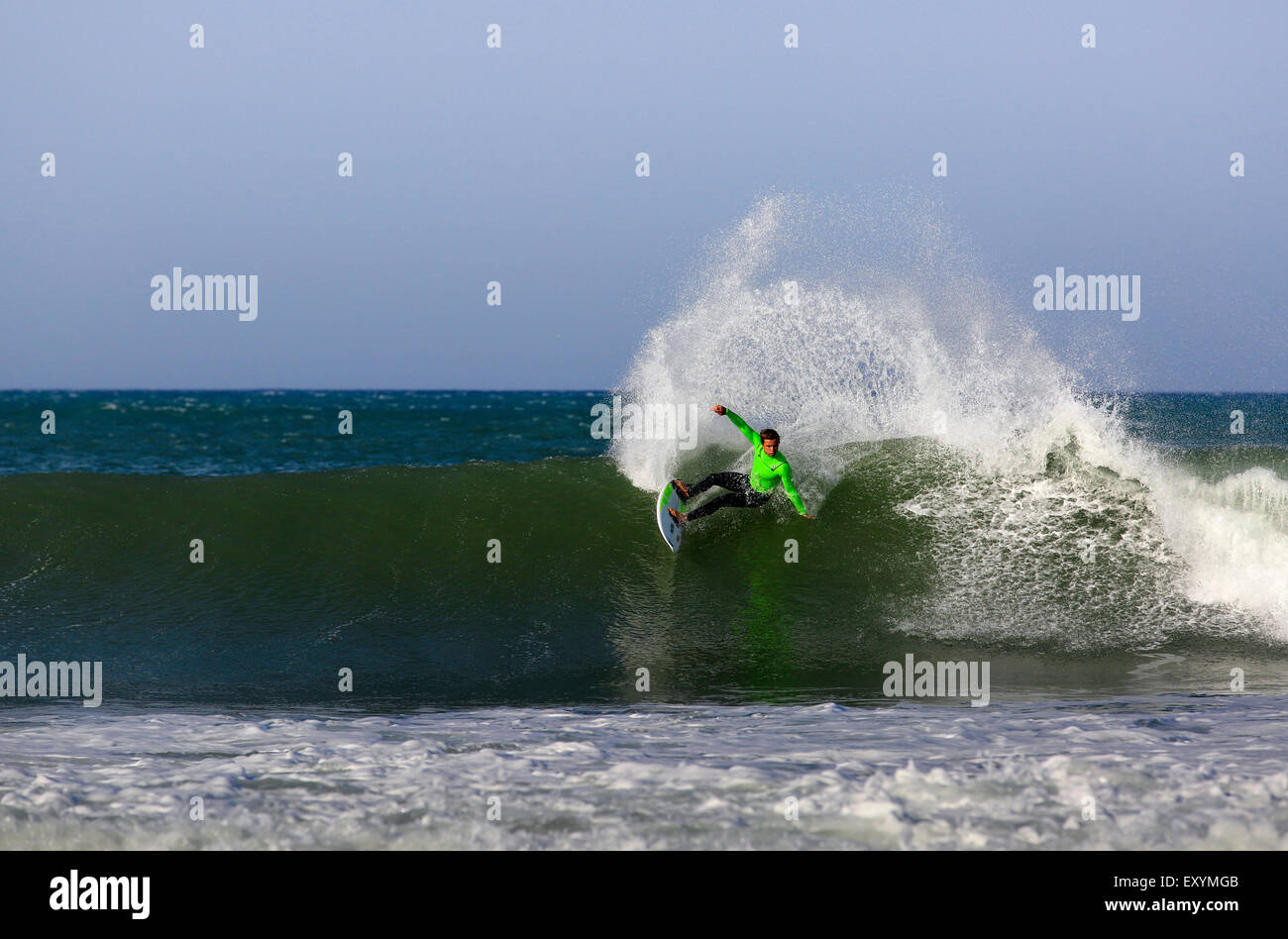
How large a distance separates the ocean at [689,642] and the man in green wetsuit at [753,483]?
0.39 meters

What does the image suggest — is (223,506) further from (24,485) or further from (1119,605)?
(1119,605)

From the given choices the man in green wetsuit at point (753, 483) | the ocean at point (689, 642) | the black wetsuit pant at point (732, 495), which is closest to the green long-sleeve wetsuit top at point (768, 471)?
the man in green wetsuit at point (753, 483)

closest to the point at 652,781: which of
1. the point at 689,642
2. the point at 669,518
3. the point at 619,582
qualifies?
the point at 689,642

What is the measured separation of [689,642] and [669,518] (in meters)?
2.13

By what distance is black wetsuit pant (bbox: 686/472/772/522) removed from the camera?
10.4 meters

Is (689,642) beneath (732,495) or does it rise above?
beneath

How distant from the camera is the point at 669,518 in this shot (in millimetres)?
10312

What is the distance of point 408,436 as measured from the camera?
113ft

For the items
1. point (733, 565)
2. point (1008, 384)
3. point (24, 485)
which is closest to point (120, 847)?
point (733, 565)

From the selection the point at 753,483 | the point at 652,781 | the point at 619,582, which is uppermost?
the point at 753,483

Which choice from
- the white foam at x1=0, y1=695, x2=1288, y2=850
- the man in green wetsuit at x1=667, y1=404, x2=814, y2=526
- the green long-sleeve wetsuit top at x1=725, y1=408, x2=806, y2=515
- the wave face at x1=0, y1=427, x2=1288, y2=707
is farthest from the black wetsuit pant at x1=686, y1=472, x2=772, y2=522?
the white foam at x1=0, y1=695, x2=1288, y2=850

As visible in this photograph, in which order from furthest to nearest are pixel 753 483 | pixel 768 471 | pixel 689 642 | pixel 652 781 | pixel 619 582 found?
1. pixel 753 483
2. pixel 768 471
3. pixel 619 582
4. pixel 689 642
5. pixel 652 781

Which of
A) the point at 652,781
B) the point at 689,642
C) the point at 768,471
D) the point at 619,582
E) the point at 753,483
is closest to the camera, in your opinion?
the point at 652,781

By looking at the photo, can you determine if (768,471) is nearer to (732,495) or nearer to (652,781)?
(732,495)
